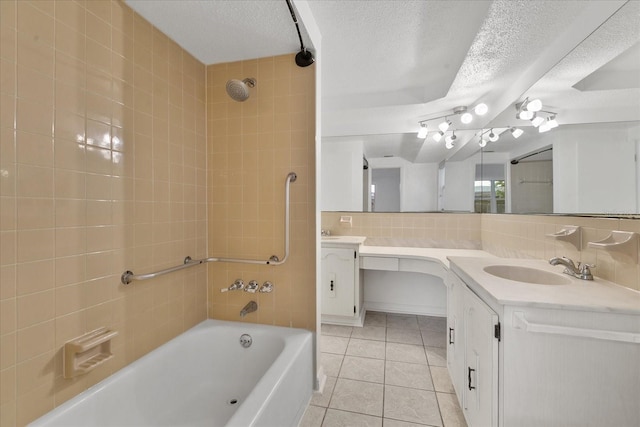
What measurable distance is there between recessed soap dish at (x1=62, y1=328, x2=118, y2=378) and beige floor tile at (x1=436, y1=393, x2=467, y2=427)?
1.75m

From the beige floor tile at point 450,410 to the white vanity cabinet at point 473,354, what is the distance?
12cm

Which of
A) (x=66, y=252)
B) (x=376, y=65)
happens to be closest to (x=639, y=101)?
(x=376, y=65)

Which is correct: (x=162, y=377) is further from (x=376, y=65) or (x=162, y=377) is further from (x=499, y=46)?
(x=499, y=46)

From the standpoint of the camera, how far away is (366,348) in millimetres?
2156

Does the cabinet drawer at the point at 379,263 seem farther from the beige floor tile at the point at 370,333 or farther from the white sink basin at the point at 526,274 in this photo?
the white sink basin at the point at 526,274

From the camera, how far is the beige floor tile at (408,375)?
5.62ft

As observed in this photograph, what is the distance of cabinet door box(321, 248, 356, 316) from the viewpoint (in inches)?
97.5

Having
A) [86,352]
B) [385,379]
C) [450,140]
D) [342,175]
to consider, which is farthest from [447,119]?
[86,352]

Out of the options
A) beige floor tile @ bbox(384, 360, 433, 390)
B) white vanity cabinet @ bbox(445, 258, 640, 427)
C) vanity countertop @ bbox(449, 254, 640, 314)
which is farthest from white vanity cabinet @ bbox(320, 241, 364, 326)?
white vanity cabinet @ bbox(445, 258, 640, 427)

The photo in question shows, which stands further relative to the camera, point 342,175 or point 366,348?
point 342,175

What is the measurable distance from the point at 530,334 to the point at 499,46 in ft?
5.53

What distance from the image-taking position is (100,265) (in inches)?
45.5

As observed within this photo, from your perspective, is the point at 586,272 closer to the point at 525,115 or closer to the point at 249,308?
the point at 525,115

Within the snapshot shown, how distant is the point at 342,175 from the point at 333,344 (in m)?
1.75
